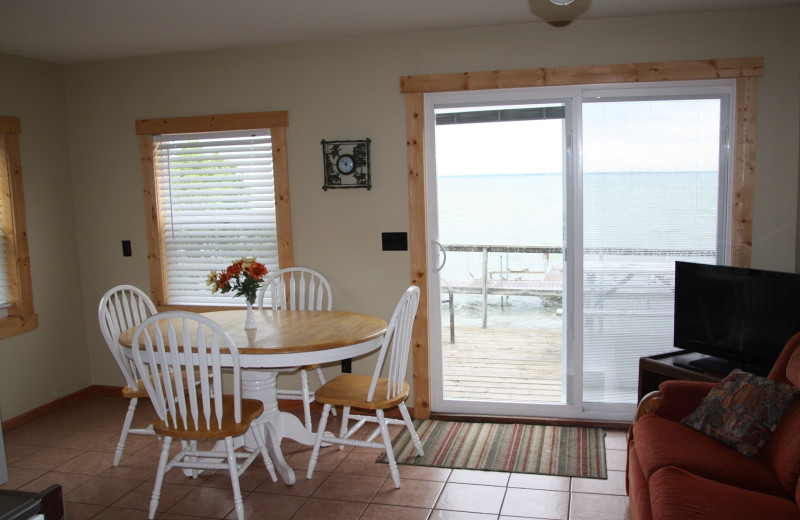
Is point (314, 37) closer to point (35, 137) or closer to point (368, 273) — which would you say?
point (368, 273)

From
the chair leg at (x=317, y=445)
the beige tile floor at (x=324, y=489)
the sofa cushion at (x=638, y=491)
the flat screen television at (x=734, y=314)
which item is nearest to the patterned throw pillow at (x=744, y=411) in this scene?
the sofa cushion at (x=638, y=491)

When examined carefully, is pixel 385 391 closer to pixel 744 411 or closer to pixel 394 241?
pixel 394 241

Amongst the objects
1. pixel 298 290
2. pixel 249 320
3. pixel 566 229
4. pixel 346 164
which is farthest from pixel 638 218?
pixel 249 320

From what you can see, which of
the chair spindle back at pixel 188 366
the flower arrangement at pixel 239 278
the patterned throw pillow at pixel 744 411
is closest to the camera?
the patterned throw pillow at pixel 744 411

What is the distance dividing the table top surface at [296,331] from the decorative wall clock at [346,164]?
86 cm

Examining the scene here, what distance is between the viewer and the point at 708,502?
1900 millimetres

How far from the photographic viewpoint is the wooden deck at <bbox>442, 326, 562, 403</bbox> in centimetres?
384

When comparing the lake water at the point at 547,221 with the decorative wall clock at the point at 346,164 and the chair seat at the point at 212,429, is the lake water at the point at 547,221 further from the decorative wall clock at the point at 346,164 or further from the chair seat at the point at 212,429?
the chair seat at the point at 212,429

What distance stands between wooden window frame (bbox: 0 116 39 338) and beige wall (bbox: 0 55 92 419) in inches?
2.2

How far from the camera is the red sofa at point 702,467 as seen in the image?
1890 millimetres

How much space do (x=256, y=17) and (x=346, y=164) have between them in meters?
1.00

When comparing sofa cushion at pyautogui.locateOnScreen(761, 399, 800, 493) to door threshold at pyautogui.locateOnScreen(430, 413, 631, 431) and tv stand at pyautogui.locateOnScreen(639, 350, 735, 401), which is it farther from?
door threshold at pyautogui.locateOnScreen(430, 413, 631, 431)

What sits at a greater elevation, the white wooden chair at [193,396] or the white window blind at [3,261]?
the white window blind at [3,261]

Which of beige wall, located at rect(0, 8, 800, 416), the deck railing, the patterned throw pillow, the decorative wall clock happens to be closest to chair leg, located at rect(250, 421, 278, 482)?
beige wall, located at rect(0, 8, 800, 416)
